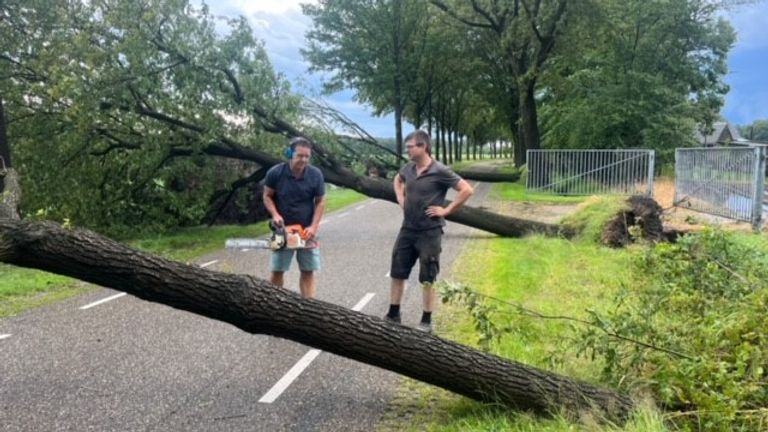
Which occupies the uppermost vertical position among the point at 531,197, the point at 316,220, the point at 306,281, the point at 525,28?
the point at 525,28

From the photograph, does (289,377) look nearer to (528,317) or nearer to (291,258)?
(291,258)

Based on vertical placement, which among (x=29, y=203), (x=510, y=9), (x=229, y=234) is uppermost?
(x=510, y=9)

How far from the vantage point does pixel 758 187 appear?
1280 cm

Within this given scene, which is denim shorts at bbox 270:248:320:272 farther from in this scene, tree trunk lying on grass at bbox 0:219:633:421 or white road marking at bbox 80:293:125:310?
white road marking at bbox 80:293:125:310

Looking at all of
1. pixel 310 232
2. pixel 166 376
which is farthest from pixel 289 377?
pixel 310 232

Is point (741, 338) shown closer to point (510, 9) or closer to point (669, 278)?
point (669, 278)

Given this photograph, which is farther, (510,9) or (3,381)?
(510,9)

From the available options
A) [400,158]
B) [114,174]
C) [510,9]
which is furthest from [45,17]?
[510,9]

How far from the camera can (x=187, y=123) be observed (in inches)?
464

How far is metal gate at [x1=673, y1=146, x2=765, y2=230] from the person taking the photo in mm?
13039

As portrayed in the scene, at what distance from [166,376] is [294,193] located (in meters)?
1.96

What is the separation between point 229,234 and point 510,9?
1715 cm

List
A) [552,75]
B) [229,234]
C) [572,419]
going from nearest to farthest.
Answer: [572,419] → [229,234] → [552,75]

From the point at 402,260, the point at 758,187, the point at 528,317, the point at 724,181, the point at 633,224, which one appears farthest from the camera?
the point at 724,181
